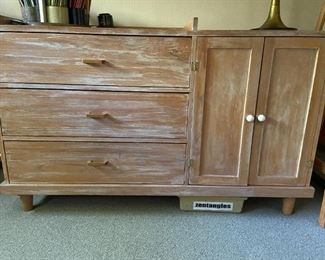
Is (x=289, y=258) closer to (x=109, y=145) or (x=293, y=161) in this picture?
(x=293, y=161)

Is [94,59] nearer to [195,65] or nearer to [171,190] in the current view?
[195,65]

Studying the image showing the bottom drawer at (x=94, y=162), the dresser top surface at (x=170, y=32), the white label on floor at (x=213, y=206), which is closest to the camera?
the dresser top surface at (x=170, y=32)

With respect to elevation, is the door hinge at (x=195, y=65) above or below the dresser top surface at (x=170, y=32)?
below

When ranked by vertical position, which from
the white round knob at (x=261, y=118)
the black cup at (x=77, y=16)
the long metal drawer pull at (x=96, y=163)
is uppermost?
the black cup at (x=77, y=16)

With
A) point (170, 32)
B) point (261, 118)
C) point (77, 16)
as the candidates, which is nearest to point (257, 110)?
point (261, 118)

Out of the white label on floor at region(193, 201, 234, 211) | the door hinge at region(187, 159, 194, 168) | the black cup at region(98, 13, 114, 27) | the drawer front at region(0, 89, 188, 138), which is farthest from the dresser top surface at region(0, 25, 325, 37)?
the white label on floor at region(193, 201, 234, 211)

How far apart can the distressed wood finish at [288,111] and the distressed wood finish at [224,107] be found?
0.15 feet

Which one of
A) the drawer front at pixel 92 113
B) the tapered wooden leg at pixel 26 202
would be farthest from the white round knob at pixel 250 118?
the tapered wooden leg at pixel 26 202

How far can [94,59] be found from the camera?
3.19 ft

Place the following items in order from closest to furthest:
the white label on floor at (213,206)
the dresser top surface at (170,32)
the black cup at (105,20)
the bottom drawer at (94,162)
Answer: the dresser top surface at (170,32) → the bottom drawer at (94,162) → the white label on floor at (213,206) → the black cup at (105,20)

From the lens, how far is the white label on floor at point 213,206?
1.17 meters

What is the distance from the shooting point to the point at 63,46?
3.15ft

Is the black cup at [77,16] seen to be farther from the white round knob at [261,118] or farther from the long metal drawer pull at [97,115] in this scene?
the white round knob at [261,118]

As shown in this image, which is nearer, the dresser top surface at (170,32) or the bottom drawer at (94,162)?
the dresser top surface at (170,32)
